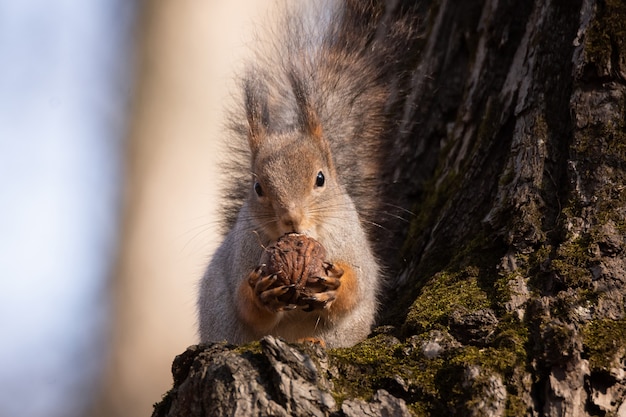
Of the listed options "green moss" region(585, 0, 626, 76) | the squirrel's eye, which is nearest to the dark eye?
the squirrel's eye

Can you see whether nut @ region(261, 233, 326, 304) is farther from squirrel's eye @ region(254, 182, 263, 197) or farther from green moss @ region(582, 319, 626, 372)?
green moss @ region(582, 319, 626, 372)

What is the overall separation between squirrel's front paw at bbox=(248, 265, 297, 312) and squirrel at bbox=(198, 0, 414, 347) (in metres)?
0.15

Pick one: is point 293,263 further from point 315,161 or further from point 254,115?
point 254,115

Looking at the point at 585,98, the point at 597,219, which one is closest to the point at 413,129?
the point at 585,98

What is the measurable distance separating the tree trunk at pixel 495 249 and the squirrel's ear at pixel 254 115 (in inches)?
20.4

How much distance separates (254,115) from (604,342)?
161 centimetres

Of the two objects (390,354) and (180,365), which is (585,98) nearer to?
(390,354)

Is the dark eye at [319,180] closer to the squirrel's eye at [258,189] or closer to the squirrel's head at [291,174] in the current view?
the squirrel's head at [291,174]

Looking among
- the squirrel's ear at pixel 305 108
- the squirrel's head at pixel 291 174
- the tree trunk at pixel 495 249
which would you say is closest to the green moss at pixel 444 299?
the tree trunk at pixel 495 249

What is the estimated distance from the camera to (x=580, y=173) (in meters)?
2.05

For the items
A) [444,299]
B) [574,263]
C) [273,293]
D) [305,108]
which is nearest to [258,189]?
[305,108]

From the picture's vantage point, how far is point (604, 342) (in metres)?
1.65

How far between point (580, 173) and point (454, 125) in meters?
0.78

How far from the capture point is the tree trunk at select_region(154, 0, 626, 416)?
1590 mm
